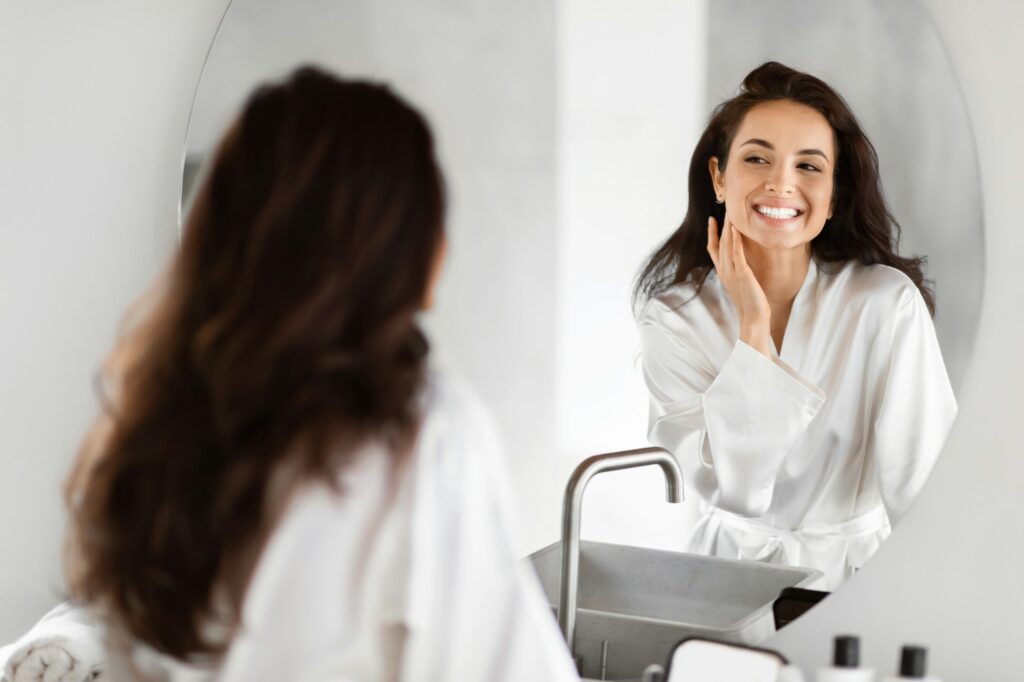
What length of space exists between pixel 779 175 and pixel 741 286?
0.13m

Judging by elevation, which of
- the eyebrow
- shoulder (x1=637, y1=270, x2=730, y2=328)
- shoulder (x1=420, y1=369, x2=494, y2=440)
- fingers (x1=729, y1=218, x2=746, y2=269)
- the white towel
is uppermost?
the eyebrow

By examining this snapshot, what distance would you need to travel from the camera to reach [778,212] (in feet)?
4.37

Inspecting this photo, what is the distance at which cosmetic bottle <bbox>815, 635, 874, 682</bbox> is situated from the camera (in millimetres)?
1134

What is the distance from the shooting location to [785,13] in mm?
1330

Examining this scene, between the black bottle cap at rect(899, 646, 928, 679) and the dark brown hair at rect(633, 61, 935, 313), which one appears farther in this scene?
the dark brown hair at rect(633, 61, 935, 313)

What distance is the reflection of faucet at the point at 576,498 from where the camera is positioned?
4.28ft

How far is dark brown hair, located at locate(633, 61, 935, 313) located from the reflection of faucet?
0.20 metres

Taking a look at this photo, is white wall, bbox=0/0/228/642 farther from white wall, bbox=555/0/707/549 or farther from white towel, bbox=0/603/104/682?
white wall, bbox=555/0/707/549

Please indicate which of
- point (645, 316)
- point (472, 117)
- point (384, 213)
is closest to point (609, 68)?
point (472, 117)

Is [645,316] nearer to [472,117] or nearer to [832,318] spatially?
[832,318]

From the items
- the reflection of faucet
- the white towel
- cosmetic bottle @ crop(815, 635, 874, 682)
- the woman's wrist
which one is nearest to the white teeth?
the woman's wrist

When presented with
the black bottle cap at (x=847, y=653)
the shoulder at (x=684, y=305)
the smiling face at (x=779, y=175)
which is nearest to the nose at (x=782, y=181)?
the smiling face at (x=779, y=175)

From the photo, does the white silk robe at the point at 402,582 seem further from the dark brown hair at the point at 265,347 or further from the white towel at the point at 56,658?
the white towel at the point at 56,658

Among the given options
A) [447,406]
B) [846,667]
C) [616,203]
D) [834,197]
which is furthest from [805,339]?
[447,406]
